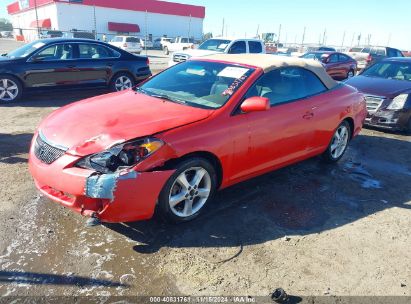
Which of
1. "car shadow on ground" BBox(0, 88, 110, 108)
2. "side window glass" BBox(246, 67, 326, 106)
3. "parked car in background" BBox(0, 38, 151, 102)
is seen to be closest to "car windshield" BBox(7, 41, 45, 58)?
"parked car in background" BBox(0, 38, 151, 102)

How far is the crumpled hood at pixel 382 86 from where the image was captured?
7.59 metres

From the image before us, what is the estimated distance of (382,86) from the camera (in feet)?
26.0

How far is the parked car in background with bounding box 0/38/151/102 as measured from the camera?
8359mm

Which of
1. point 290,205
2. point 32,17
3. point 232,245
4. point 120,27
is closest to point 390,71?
point 290,205

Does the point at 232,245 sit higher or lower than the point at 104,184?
lower

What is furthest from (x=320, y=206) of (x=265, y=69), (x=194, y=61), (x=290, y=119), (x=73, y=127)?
(x=73, y=127)

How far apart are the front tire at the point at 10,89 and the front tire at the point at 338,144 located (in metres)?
6.96

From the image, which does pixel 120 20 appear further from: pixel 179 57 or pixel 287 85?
pixel 287 85

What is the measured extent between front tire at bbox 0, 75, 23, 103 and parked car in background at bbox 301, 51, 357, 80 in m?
12.3

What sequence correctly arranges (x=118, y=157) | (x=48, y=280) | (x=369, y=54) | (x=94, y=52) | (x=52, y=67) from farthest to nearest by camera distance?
1. (x=369, y=54)
2. (x=94, y=52)
3. (x=52, y=67)
4. (x=118, y=157)
5. (x=48, y=280)

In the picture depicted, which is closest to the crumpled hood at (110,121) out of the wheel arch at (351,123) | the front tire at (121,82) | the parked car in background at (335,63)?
the wheel arch at (351,123)

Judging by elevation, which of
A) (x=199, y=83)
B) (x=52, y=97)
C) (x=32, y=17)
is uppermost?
(x=199, y=83)

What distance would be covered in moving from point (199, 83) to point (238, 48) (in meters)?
10.5

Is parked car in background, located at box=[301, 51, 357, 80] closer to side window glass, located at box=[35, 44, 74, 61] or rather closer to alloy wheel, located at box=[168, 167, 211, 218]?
side window glass, located at box=[35, 44, 74, 61]
